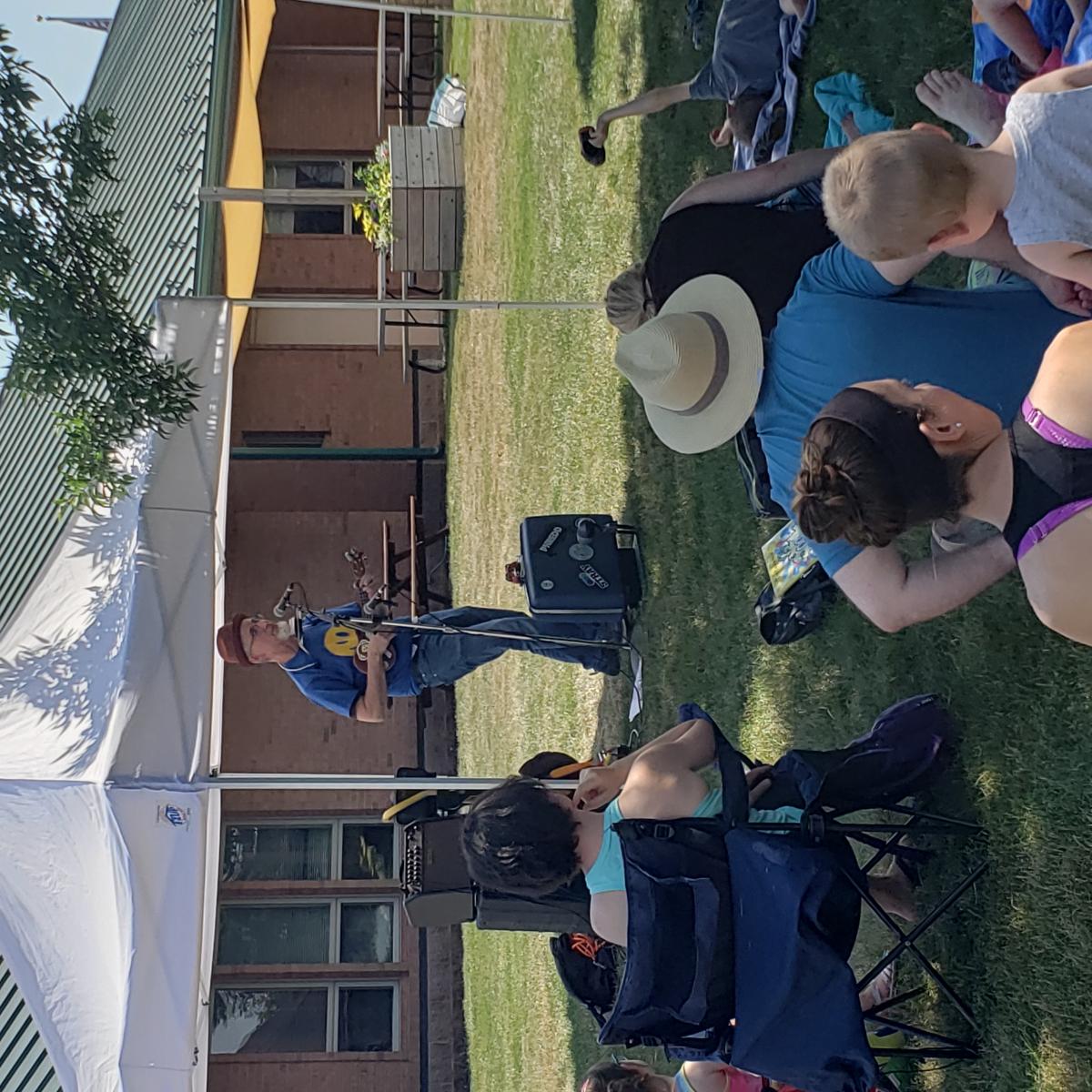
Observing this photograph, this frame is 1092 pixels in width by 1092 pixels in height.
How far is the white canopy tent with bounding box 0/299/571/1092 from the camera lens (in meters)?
4.73

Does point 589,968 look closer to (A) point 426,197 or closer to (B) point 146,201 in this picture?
(B) point 146,201

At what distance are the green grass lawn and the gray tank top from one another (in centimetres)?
166

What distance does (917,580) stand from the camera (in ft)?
11.2

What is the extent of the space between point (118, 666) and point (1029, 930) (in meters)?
3.84

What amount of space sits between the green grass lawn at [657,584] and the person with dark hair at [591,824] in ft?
2.26

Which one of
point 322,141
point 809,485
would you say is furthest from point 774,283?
point 322,141

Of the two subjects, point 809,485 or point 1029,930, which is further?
point 1029,930

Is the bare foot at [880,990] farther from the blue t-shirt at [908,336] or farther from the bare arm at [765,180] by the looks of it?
the bare arm at [765,180]

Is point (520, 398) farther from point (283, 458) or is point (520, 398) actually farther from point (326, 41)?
point (326, 41)

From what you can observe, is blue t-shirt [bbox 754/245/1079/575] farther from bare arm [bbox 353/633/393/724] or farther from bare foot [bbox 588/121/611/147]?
bare foot [bbox 588/121/611/147]

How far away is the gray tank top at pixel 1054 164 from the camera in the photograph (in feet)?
8.73

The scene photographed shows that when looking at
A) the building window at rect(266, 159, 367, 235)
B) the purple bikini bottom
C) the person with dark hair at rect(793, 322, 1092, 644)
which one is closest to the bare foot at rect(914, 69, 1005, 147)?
the person with dark hair at rect(793, 322, 1092, 644)

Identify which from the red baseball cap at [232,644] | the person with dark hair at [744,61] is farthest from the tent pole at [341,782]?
the person with dark hair at [744,61]

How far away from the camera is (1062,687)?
12.6 ft
